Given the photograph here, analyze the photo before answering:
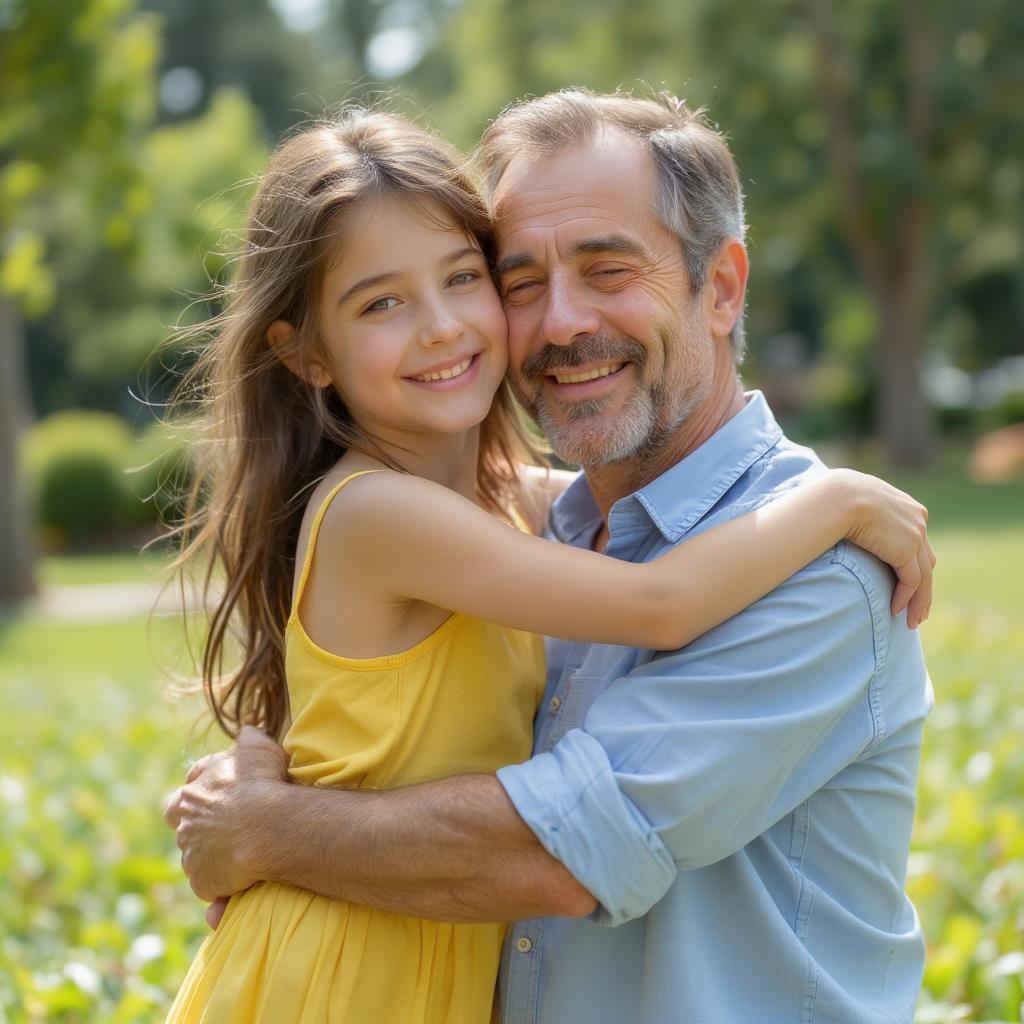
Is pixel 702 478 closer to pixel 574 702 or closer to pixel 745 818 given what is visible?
pixel 574 702

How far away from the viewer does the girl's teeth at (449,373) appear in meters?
2.71

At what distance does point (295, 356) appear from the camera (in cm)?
284

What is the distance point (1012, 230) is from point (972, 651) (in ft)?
77.7

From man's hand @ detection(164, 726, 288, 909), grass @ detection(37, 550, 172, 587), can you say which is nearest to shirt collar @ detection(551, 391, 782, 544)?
man's hand @ detection(164, 726, 288, 909)

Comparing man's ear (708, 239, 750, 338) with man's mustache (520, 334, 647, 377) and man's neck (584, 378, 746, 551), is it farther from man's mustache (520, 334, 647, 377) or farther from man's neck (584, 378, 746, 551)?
man's mustache (520, 334, 647, 377)

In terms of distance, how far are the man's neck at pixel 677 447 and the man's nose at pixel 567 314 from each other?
288 millimetres

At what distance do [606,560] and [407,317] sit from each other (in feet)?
2.21

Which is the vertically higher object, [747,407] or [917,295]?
[747,407]

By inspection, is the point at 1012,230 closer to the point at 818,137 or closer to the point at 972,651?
the point at 818,137

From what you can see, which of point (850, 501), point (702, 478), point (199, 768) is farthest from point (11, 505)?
point (850, 501)

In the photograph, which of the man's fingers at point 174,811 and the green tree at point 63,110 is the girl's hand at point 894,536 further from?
the green tree at point 63,110

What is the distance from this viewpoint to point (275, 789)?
2.38 m

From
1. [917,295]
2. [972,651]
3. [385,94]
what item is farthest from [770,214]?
[385,94]

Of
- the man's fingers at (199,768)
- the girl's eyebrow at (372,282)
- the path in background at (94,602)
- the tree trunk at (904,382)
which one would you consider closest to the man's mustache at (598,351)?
the girl's eyebrow at (372,282)
